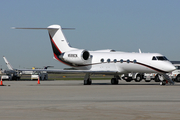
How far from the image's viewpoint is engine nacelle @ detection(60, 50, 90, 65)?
107 ft

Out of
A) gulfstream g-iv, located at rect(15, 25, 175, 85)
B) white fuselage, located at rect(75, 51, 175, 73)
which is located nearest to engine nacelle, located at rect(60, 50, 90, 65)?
gulfstream g-iv, located at rect(15, 25, 175, 85)

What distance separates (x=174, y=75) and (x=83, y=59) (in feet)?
47.0

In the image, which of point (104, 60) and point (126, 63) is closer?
point (126, 63)

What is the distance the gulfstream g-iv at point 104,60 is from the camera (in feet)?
98.3

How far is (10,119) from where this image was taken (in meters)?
8.62

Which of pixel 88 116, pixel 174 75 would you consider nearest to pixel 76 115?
pixel 88 116

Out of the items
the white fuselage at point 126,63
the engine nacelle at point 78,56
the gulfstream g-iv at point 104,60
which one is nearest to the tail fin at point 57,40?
the gulfstream g-iv at point 104,60

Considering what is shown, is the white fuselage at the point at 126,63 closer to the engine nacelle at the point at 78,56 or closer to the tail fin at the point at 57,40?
the engine nacelle at the point at 78,56

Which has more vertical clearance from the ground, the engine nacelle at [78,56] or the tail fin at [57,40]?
the tail fin at [57,40]

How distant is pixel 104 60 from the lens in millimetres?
32438

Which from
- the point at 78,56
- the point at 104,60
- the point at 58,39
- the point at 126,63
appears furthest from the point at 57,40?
the point at 126,63

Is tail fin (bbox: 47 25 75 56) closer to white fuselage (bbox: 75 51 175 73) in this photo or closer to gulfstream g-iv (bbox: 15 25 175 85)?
gulfstream g-iv (bbox: 15 25 175 85)

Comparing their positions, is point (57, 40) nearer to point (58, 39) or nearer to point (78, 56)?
point (58, 39)

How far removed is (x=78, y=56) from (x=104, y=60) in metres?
2.49
